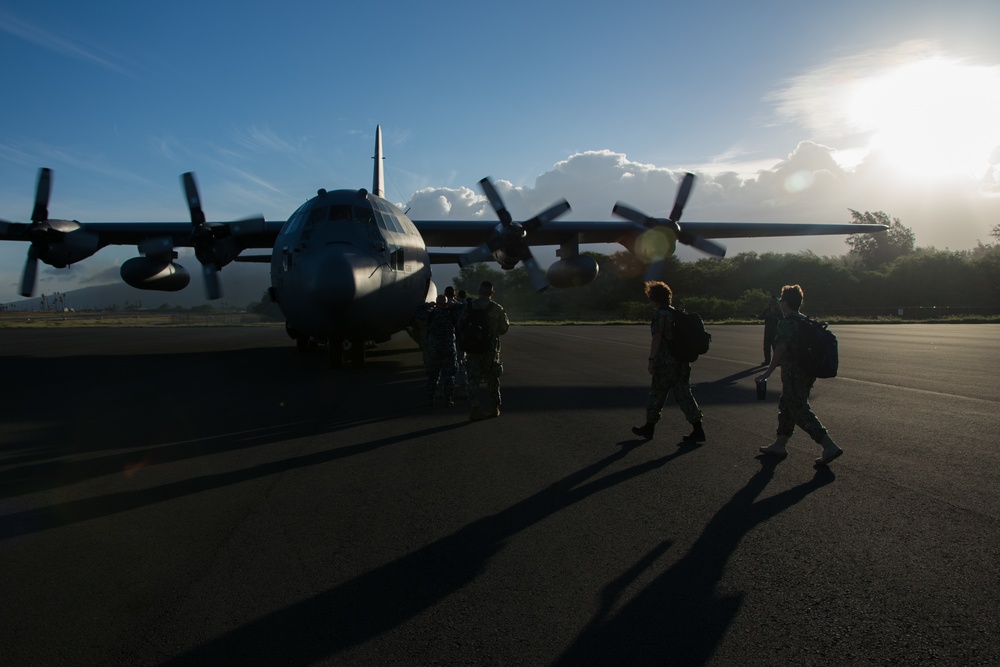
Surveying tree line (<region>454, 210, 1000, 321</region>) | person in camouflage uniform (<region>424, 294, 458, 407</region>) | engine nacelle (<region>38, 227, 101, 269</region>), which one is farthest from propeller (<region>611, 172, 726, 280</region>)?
tree line (<region>454, 210, 1000, 321</region>)

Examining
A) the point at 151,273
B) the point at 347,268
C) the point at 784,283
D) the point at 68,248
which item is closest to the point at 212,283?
the point at 151,273

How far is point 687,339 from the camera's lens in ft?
22.1

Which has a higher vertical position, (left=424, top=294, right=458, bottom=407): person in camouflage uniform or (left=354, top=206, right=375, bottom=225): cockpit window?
(left=354, top=206, right=375, bottom=225): cockpit window

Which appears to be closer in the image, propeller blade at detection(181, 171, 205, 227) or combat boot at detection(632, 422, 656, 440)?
combat boot at detection(632, 422, 656, 440)

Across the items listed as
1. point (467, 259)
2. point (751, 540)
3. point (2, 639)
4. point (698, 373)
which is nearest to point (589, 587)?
point (751, 540)

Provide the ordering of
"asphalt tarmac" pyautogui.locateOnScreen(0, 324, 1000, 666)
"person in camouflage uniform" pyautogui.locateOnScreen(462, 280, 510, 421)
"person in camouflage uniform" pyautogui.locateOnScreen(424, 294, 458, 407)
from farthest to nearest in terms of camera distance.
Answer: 1. "person in camouflage uniform" pyautogui.locateOnScreen(424, 294, 458, 407)
2. "person in camouflage uniform" pyautogui.locateOnScreen(462, 280, 510, 421)
3. "asphalt tarmac" pyautogui.locateOnScreen(0, 324, 1000, 666)

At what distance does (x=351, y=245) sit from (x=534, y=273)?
24.5ft

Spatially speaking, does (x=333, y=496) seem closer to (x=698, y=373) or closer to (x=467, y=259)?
(x=698, y=373)

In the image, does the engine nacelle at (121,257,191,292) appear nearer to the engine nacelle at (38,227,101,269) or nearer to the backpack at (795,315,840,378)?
the engine nacelle at (38,227,101,269)


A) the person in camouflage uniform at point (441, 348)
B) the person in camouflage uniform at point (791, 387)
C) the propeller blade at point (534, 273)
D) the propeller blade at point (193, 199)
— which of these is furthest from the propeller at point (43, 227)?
the person in camouflage uniform at point (791, 387)

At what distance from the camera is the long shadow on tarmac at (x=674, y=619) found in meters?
2.71

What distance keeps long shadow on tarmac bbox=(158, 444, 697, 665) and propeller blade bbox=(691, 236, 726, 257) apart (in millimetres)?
18281

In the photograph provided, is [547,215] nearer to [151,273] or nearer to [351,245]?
[351,245]

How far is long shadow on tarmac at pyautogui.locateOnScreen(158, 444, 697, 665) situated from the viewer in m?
2.76
